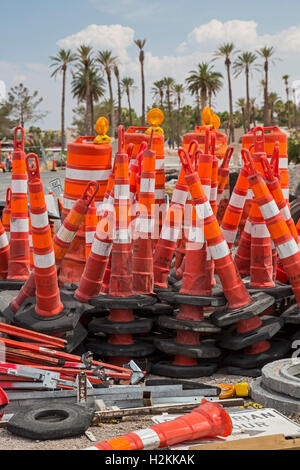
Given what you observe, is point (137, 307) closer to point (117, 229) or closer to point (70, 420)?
point (117, 229)

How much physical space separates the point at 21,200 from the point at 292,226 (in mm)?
3015

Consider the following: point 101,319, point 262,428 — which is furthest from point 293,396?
point 101,319

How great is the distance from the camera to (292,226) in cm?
666

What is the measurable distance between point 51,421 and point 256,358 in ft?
7.53

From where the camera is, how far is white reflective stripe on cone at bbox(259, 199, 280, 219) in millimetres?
6051

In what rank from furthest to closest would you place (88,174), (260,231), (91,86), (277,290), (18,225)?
(91,86) → (88,174) → (18,225) → (260,231) → (277,290)

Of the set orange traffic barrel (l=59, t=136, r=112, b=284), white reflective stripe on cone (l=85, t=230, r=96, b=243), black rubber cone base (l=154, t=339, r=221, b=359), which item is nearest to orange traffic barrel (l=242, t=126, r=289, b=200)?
orange traffic barrel (l=59, t=136, r=112, b=284)

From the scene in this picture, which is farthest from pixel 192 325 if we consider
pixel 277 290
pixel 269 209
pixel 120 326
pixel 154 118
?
pixel 154 118

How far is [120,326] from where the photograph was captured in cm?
609

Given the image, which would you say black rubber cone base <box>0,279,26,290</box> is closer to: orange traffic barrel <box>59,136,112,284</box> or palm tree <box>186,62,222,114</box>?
orange traffic barrel <box>59,136,112,284</box>

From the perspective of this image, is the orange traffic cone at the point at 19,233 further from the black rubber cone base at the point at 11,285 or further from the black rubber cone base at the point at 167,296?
the black rubber cone base at the point at 167,296

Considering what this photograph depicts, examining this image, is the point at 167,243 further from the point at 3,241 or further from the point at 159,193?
the point at 3,241

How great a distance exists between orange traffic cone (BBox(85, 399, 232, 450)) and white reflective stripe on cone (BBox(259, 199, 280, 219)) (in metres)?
2.29

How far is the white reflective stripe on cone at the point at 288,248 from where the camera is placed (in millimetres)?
6117
